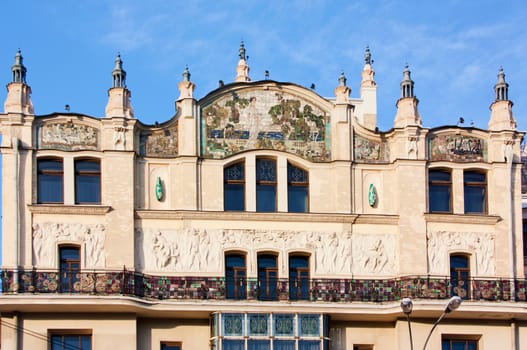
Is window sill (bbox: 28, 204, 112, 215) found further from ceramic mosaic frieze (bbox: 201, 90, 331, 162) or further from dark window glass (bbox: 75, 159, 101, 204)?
ceramic mosaic frieze (bbox: 201, 90, 331, 162)

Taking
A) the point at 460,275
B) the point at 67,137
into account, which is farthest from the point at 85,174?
the point at 460,275

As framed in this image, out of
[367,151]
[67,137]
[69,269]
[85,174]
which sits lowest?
[69,269]

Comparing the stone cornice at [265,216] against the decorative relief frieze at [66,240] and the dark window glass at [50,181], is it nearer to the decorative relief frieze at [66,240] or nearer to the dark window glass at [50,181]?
the decorative relief frieze at [66,240]

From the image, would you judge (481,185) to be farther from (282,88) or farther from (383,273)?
(282,88)

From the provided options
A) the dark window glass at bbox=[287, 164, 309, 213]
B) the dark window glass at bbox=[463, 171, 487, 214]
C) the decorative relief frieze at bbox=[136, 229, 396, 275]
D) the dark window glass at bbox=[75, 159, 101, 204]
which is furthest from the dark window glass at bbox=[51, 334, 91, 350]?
the dark window glass at bbox=[463, 171, 487, 214]

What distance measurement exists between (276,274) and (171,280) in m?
3.26

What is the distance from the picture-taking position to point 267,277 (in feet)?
123

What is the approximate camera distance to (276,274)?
37.5 metres

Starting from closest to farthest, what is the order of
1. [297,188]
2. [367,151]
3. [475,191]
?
[297,188] < [367,151] < [475,191]

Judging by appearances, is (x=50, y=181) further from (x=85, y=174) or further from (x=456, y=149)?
(x=456, y=149)

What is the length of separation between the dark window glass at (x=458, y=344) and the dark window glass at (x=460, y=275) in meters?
1.38

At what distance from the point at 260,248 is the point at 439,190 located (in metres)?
6.08

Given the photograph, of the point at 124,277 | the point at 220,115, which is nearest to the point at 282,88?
the point at 220,115

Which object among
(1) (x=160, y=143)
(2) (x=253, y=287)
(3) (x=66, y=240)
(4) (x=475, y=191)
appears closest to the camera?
(3) (x=66, y=240)
